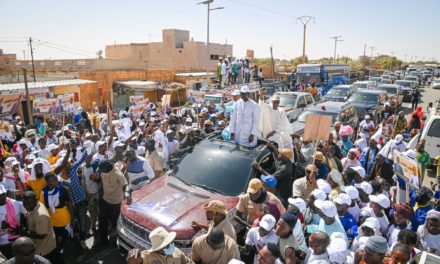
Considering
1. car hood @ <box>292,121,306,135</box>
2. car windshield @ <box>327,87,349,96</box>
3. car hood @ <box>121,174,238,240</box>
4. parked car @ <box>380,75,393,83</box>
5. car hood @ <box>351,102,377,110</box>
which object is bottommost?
car hood @ <box>121,174,238,240</box>

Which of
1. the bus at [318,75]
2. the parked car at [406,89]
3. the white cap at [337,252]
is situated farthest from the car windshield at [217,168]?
the parked car at [406,89]

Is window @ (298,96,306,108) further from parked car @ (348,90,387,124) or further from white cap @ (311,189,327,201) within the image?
white cap @ (311,189,327,201)

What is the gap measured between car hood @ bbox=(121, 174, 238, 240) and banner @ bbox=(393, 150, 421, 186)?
2692 mm

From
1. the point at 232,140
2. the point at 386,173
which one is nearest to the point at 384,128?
the point at 386,173

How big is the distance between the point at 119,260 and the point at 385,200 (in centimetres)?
406

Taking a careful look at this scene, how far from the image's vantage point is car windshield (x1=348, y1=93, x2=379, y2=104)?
53.0 ft

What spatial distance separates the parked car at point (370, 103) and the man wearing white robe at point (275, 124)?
8652 mm

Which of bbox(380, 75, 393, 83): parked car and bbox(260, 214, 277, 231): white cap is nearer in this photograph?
bbox(260, 214, 277, 231): white cap

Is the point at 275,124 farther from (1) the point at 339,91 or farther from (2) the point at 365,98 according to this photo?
(1) the point at 339,91

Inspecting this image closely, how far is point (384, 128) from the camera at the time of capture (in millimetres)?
8953

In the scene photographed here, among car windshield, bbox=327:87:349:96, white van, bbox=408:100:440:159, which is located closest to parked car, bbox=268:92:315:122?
white van, bbox=408:100:440:159

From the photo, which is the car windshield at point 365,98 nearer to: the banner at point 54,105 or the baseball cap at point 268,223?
the banner at point 54,105

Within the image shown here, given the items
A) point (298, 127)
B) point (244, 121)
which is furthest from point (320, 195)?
point (298, 127)

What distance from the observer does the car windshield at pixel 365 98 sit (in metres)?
16.2
